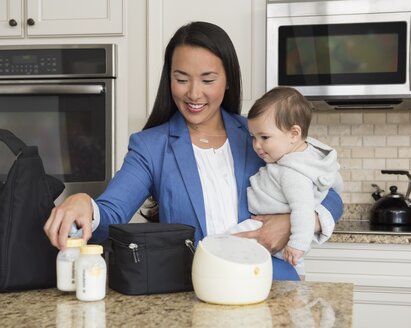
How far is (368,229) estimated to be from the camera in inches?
118

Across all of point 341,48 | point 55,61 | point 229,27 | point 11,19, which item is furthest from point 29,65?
point 341,48

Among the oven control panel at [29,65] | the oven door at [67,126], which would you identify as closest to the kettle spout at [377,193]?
the oven door at [67,126]

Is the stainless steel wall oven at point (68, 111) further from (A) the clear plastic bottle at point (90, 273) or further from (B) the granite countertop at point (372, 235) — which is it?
(A) the clear plastic bottle at point (90, 273)

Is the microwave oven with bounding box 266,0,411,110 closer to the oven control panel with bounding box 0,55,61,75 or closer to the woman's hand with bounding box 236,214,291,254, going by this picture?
the oven control panel with bounding box 0,55,61,75

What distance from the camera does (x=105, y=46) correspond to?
10.1ft

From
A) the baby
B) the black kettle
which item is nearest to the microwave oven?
the black kettle

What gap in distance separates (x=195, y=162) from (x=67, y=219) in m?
0.54

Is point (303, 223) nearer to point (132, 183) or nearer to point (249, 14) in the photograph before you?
point (132, 183)

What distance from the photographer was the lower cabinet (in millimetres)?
2873

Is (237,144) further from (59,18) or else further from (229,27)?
(59,18)

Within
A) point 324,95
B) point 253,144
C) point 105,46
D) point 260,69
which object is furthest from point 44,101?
point 253,144

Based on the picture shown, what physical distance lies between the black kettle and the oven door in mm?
1166

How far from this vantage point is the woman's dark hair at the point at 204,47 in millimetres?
1916

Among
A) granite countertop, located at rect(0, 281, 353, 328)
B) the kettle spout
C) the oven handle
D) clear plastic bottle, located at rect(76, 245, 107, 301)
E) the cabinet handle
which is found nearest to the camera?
granite countertop, located at rect(0, 281, 353, 328)
